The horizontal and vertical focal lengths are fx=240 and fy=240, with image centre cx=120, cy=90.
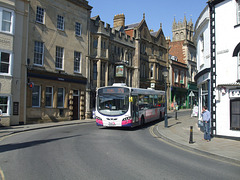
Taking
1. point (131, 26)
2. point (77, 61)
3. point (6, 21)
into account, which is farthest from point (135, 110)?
point (131, 26)

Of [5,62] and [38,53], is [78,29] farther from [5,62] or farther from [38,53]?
[5,62]

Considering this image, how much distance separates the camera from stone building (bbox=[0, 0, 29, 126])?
18406 millimetres

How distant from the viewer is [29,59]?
2066 cm

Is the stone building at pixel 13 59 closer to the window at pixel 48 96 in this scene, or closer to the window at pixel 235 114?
the window at pixel 48 96

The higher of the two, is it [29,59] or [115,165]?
[29,59]

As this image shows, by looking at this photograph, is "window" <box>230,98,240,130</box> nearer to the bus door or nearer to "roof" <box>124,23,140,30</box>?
the bus door

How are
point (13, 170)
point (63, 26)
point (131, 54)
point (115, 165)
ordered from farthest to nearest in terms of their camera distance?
point (131, 54), point (63, 26), point (115, 165), point (13, 170)

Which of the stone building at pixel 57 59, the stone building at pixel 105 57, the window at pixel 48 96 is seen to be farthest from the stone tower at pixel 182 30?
the window at pixel 48 96

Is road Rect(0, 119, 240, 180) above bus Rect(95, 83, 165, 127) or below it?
below

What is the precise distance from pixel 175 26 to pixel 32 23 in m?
62.1

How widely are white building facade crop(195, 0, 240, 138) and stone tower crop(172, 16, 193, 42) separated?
2386 inches

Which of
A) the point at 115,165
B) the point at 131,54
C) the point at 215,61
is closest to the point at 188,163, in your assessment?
the point at 115,165

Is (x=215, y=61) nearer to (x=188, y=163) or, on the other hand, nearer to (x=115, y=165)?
(x=188, y=163)

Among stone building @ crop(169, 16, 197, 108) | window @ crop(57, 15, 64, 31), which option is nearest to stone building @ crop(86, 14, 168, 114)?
window @ crop(57, 15, 64, 31)
